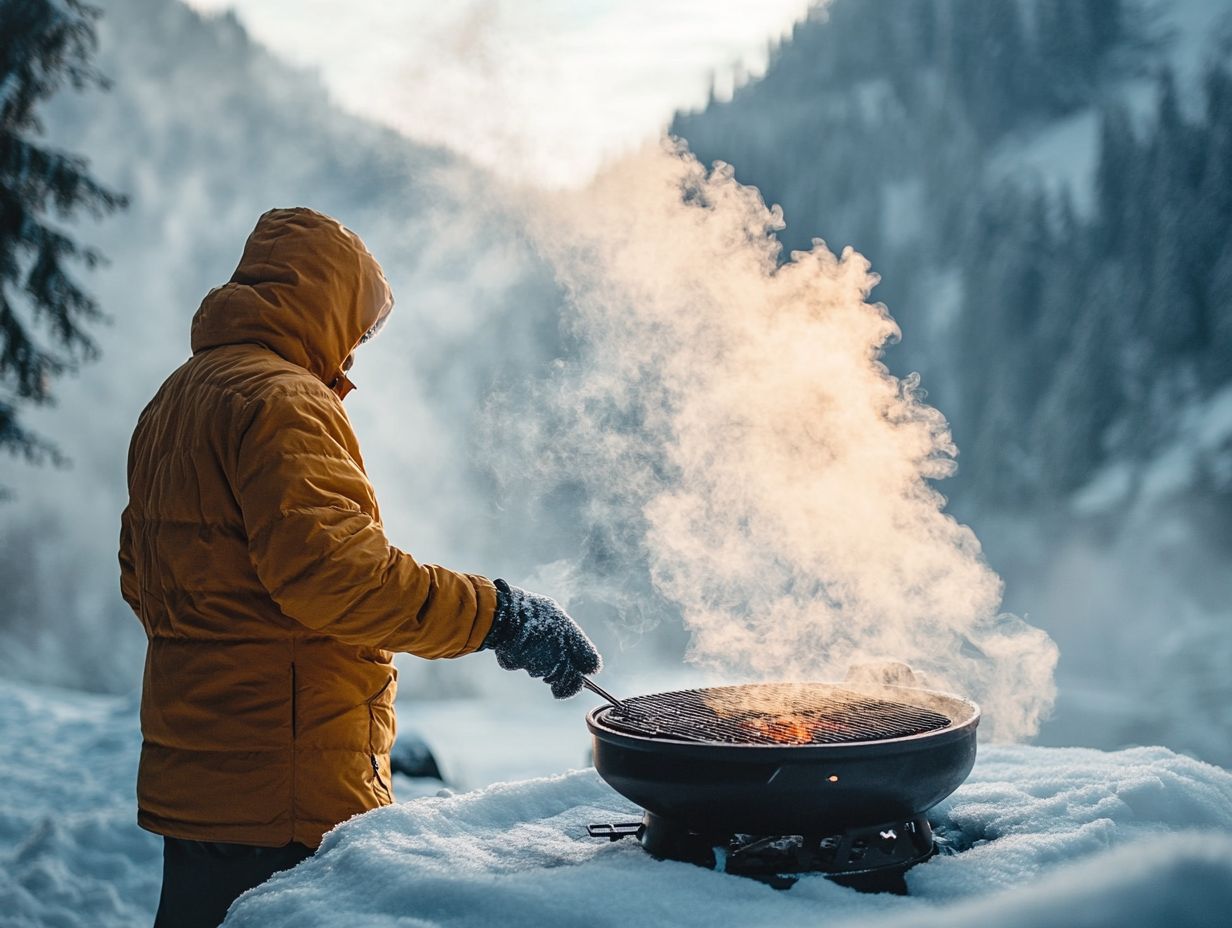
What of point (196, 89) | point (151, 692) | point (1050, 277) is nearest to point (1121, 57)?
point (1050, 277)

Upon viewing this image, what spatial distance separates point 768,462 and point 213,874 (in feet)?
7.80

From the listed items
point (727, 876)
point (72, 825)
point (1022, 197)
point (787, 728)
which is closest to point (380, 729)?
point (727, 876)

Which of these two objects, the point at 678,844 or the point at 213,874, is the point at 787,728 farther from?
the point at 213,874

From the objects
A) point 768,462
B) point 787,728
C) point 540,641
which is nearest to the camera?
point 540,641

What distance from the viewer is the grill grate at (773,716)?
2.04m

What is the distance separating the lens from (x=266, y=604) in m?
1.92

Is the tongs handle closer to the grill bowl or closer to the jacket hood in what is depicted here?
the grill bowl

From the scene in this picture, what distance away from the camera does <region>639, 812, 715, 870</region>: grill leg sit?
77.0 inches

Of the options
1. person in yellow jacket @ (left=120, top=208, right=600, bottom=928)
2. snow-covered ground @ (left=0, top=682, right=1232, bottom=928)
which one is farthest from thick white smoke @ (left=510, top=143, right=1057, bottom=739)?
person in yellow jacket @ (left=120, top=208, right=600, bottom=928)

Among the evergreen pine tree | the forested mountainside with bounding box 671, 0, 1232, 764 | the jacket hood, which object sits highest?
the forested mountainside with bounding box 671, 0, 1232, 764

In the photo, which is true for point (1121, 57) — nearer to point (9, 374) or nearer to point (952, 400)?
point (952, 400)

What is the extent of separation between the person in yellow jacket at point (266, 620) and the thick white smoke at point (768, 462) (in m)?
1.52

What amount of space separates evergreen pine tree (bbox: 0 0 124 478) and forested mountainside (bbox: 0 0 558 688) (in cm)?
260

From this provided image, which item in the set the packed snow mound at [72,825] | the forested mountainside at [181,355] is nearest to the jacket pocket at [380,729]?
the packed snow mound at [72,825]
